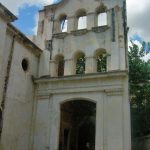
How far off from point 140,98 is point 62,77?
28.3ft

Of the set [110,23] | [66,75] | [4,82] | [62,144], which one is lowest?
[62,144]

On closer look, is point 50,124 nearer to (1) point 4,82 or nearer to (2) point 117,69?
(1) point 4,82

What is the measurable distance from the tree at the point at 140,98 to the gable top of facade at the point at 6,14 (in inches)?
461

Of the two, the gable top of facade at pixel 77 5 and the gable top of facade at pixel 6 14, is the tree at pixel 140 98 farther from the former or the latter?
the gable top of facade at pixel 6 14

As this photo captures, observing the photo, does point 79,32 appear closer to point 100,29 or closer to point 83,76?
point 100,29

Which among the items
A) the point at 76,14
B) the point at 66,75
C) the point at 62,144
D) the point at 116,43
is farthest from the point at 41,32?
the point at 62,144

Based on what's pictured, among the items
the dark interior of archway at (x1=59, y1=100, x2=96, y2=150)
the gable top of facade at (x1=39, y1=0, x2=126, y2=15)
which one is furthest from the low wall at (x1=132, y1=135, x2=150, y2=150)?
the gable top of facade at (x1=39, y1=0, x2=126, y2=15)

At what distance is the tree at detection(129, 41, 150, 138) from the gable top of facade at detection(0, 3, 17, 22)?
1172 centimetres

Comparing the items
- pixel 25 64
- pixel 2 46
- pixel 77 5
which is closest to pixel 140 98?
pixel 77 5

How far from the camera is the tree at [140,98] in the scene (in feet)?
70.4

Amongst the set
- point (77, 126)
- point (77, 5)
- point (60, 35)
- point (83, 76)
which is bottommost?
point (77, 126)

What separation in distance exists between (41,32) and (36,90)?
164 inches

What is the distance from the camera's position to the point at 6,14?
13297mm

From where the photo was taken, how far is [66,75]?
15.8 m
